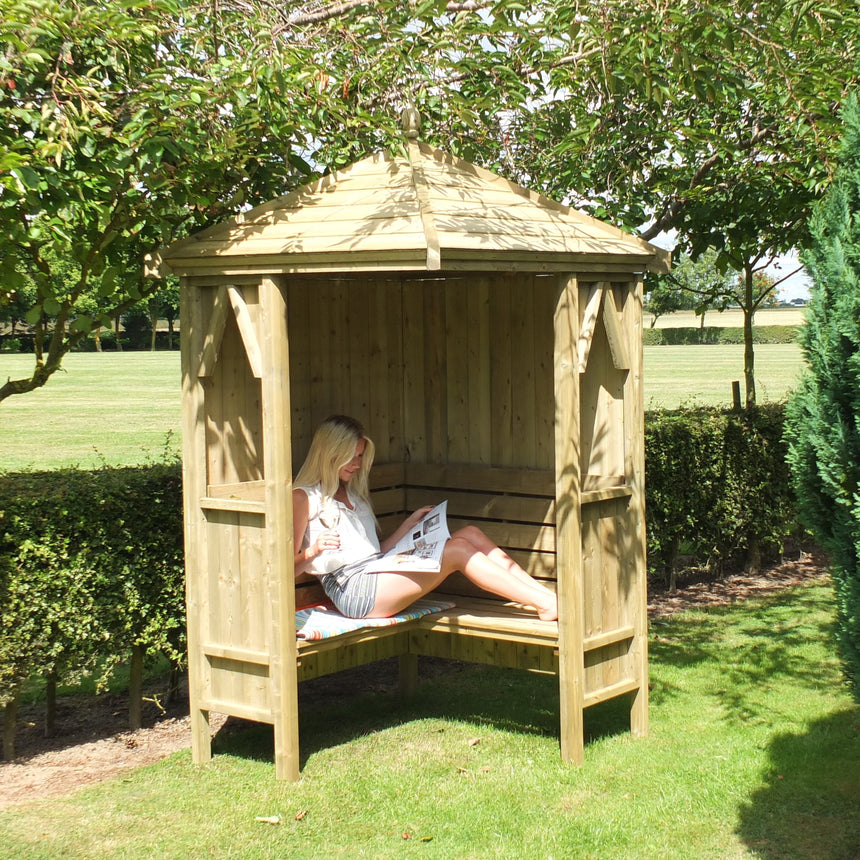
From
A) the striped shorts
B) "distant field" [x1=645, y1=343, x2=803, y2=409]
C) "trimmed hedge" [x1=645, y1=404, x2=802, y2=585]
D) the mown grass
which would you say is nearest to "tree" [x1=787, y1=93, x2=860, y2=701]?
the mown grass

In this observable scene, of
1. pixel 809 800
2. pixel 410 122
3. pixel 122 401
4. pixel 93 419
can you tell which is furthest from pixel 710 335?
pixel 809 800

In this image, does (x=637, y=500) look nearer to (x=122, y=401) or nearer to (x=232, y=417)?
(x=232, y=417)

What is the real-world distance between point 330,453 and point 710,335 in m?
65.3

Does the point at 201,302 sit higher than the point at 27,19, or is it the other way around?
the point at 27,19

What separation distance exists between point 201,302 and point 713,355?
49.3 meters

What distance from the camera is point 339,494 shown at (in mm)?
6039

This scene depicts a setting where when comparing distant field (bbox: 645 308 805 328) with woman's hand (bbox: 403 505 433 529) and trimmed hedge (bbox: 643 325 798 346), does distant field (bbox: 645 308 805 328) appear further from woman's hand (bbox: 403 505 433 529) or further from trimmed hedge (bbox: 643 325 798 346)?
woman's hand (bbox: 403 505 433 529)

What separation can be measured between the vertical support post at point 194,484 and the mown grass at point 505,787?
408 mm

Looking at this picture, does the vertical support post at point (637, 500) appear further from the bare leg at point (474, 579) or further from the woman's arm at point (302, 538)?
the woman's arm at point (302, 538)

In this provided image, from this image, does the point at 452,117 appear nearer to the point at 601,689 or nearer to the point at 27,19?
the point at 27,19

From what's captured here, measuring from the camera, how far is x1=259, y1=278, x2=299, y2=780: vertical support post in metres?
4.93

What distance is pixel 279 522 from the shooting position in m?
4.98

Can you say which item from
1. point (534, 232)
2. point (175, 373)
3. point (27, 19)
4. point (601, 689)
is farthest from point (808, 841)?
point (175, 373)


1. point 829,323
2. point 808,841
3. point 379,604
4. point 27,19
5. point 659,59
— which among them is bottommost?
point 808,841
